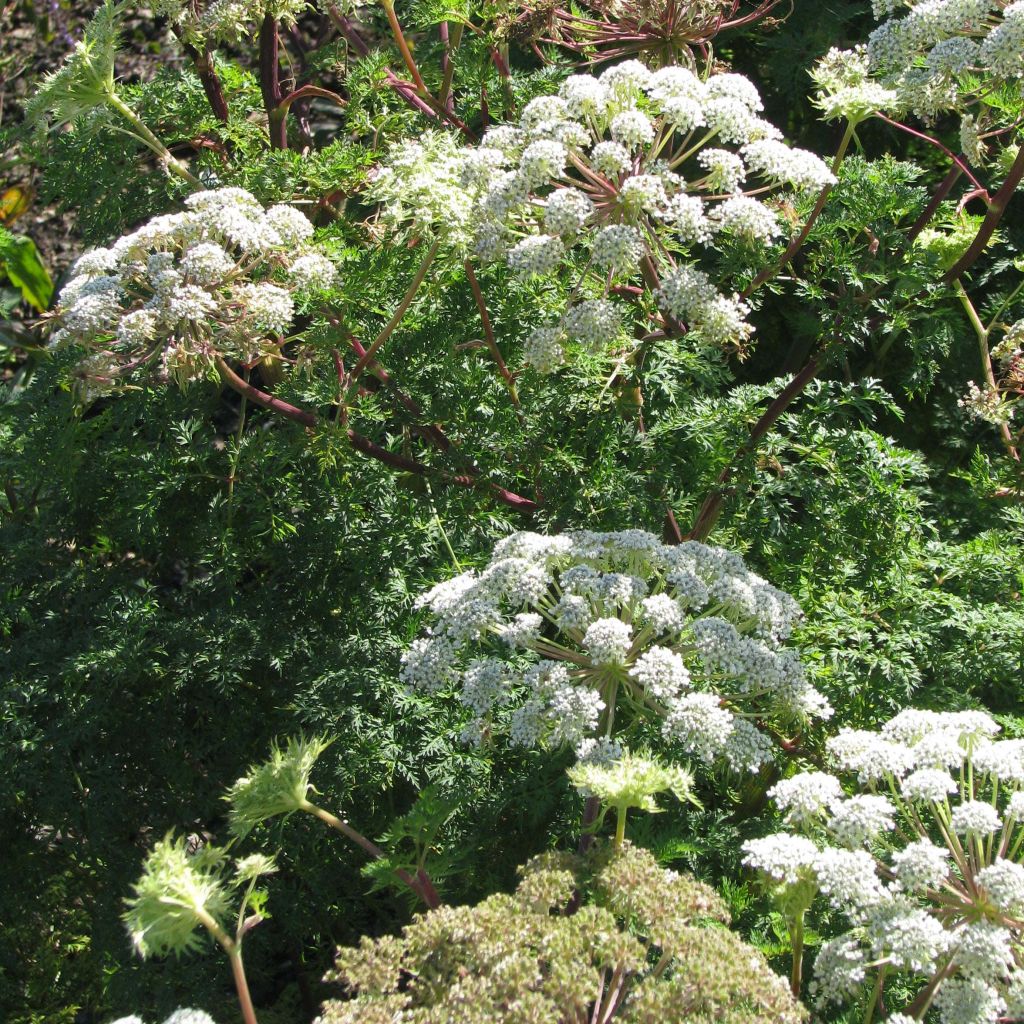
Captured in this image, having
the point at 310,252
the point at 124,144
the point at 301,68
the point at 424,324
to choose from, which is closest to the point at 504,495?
the point at 424,324

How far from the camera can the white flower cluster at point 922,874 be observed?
230 cm

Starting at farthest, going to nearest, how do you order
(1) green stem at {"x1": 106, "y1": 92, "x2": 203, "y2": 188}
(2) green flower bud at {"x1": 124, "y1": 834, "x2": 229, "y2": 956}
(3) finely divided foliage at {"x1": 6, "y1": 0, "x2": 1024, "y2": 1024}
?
(1) green stem at {"x1": 106, "y1": 92, "x2": 203, "y2": 188} < (3) finely divided foliage at {"x1": 6, "y1": 0, "x2": 1024, "y2": 1024} < (2) green flower bud at {"x1": 124, "y1": 834, "x2": 229, "y2": 956}

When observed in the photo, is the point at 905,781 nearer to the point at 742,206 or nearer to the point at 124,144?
the point at 742,206

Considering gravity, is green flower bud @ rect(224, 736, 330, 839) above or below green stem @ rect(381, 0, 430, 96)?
below

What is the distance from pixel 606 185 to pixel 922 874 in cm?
203

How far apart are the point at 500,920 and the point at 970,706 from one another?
171 cm

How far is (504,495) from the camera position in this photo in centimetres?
384

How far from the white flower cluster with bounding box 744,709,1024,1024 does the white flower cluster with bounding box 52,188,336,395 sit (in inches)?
76.4

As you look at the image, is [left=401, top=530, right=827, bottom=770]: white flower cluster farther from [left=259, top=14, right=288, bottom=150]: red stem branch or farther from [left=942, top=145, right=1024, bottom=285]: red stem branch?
[left=259, top=14, right=288, bottom=150]: red stem branch

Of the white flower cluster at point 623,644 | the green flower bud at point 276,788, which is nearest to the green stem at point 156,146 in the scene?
the white flower cluster at point 623,644

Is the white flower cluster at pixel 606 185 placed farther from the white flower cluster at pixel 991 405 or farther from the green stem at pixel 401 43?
the white flower cluster at pixel 991 405

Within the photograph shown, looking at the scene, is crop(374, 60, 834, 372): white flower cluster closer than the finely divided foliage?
No

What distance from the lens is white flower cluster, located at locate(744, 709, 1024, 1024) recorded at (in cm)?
230

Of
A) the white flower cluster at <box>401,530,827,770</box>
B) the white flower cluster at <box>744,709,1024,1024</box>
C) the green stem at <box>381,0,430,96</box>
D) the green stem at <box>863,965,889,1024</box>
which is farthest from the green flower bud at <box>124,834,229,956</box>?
the green stem at <box>381,0,430,96</box>
